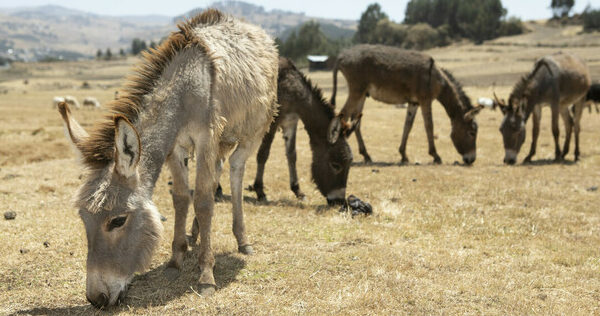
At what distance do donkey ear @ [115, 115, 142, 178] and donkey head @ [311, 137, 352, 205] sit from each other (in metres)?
4.99

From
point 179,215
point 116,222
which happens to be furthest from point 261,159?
point 116,222

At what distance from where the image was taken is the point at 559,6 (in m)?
140

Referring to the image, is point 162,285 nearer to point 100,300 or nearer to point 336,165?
point 100,300

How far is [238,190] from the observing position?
21.1 ft

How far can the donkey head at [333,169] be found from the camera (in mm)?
8758

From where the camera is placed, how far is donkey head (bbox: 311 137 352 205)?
8.76 m

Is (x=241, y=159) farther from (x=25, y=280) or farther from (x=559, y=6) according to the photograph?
(x=559, y=6)

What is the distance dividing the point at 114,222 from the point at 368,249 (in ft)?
11.5

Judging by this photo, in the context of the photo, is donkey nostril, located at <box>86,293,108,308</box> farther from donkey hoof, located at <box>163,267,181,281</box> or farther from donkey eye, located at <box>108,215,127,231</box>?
donkey hoof, located at <box>163,267,181,281</box>

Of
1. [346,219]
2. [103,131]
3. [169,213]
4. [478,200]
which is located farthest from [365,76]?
[103,131]

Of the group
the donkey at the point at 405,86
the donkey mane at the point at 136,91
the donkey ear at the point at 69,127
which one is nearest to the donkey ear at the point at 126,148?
the donkey mane at the point at 136,91

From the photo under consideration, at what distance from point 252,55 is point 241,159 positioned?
1.47 m

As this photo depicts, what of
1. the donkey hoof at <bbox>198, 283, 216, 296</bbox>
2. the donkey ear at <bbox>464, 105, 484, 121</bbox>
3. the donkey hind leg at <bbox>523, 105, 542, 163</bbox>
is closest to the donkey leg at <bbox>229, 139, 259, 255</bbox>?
the donkey hoof at <bbox>198, 283, 216, 296</bbox>

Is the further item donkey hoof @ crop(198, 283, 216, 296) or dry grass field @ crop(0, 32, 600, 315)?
donkey hoof @ crop(198, 283, 216, 296)
